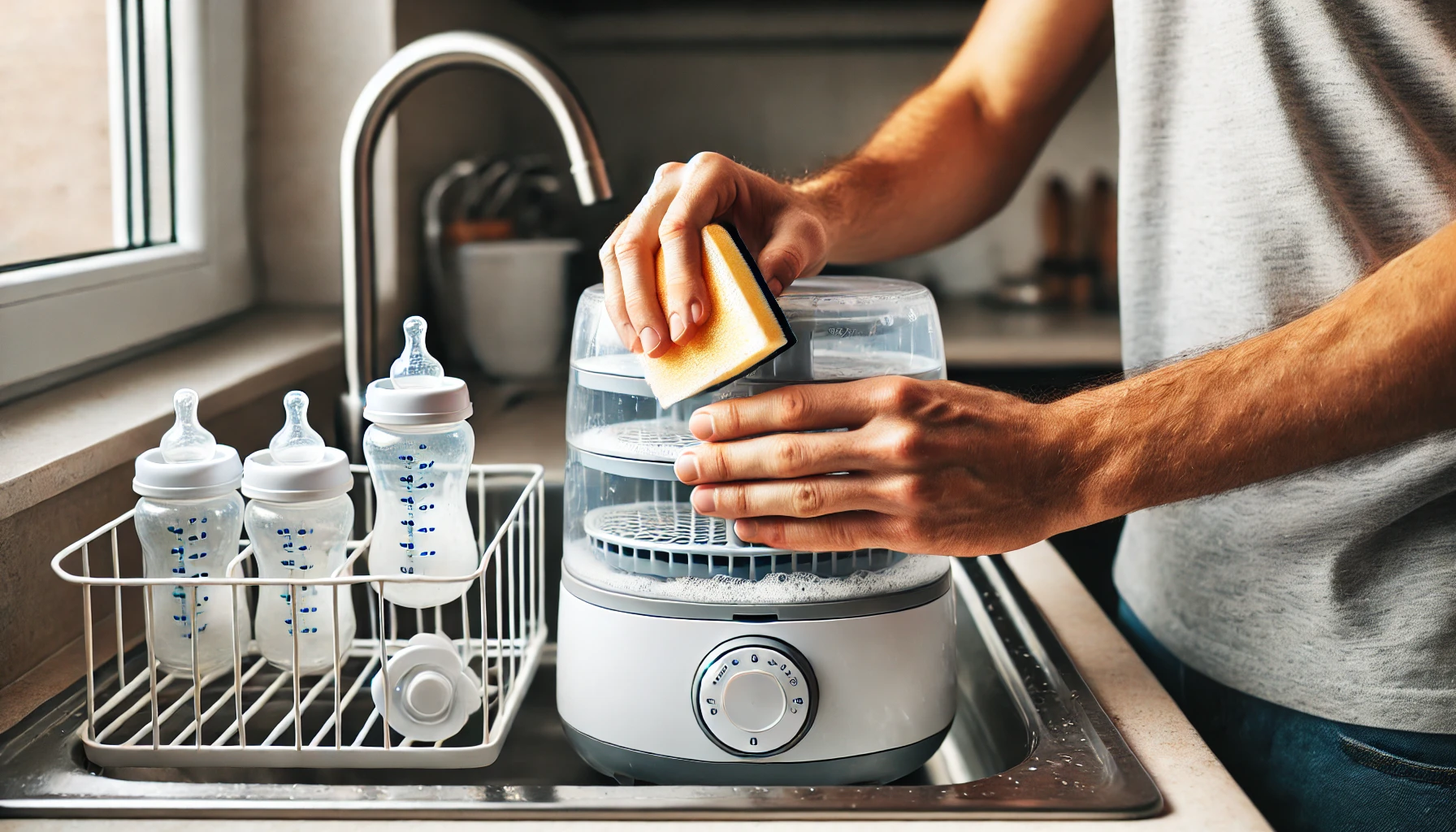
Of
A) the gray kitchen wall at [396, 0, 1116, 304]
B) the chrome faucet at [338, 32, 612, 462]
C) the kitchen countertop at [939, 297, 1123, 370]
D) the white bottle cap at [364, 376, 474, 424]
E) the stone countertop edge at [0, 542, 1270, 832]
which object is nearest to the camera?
the stone countertop edge at [0, 542, 1270, 832]

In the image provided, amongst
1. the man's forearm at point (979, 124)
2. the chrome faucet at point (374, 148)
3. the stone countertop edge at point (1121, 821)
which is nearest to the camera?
the stone countertop edge at point (1121, 821)

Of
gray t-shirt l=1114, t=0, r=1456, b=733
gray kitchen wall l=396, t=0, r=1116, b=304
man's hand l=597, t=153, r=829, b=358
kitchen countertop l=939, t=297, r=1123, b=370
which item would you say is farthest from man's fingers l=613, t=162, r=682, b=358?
gray kitchen wall l=396, t=0, r=1116, b=304

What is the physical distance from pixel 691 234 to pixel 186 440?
11.8 inches

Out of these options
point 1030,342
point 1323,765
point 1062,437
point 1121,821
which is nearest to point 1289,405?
point 1062,437

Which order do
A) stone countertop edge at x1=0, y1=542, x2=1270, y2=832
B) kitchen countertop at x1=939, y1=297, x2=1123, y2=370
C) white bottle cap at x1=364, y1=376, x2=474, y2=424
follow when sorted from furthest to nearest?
kitchen countertop at x1=939, y1=297, x2=1123, y2=370, white bottle cap at x1=364, y1=376, x2=474, y2=424, stone countertop edge at x1=0, y1=542, x2=1270, y2=832

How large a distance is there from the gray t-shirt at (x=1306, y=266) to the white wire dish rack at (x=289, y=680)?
0.45 m

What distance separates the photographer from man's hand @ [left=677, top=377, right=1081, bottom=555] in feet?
1.85

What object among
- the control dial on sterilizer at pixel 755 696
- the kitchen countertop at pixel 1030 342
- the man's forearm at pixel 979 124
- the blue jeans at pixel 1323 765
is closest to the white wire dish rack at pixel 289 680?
the control dial on sterilizer at pixel 755 696

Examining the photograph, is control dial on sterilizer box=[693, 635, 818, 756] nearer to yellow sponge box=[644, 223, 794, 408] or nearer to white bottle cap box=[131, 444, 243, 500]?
yellow sponge box=[644, 223, 794, 408]

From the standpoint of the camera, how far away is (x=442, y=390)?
648 mm

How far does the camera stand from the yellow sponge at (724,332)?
1.76 ft

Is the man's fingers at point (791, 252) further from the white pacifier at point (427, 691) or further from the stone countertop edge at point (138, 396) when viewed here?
the stone countertop edge at point (138, 396)

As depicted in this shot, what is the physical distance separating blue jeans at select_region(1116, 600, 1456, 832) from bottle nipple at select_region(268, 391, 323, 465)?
25.4 inches

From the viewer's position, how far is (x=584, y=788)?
56 centimetres
